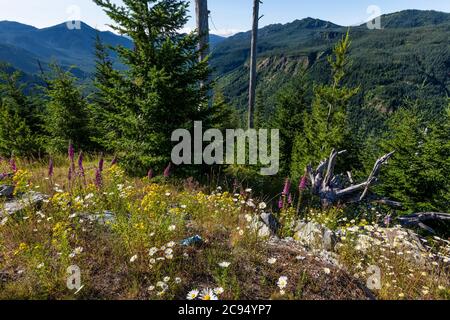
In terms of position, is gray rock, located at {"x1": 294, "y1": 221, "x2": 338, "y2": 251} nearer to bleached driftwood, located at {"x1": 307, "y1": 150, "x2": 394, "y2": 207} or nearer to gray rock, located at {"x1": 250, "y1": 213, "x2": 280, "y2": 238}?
gray rock, located at {"x1": 250, "y1": 213, "x2": 280, "y2": 238}

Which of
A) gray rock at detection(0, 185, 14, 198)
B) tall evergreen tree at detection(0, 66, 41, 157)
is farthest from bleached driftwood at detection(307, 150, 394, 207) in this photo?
tall evergreen tree at detection(0, 66, 41, 157)

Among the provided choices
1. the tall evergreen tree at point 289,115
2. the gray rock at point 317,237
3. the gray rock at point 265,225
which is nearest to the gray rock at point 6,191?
the gray rock at point 265,225

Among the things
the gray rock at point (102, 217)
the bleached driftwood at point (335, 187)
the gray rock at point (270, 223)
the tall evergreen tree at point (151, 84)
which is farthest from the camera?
the bleached driftwood at point (335, 187)

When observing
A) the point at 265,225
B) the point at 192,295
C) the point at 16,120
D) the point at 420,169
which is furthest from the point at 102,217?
the point at 420,169

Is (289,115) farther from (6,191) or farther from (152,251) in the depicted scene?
(152,251)

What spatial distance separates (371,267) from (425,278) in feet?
2.12

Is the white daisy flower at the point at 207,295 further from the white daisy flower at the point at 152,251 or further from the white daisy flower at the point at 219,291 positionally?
the white daisy flower at the point at 152,251

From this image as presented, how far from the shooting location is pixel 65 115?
1077 centimetres

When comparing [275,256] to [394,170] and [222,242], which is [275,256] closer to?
[222,242]

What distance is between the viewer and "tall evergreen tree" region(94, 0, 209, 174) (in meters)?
7.09

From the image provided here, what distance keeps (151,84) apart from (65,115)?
618cm

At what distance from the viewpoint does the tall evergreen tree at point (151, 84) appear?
23.3 feet

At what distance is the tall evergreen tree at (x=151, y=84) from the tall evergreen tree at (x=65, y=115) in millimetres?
4480

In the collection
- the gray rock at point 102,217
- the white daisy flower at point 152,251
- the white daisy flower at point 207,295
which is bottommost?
the white daisy flower at point 207,295
